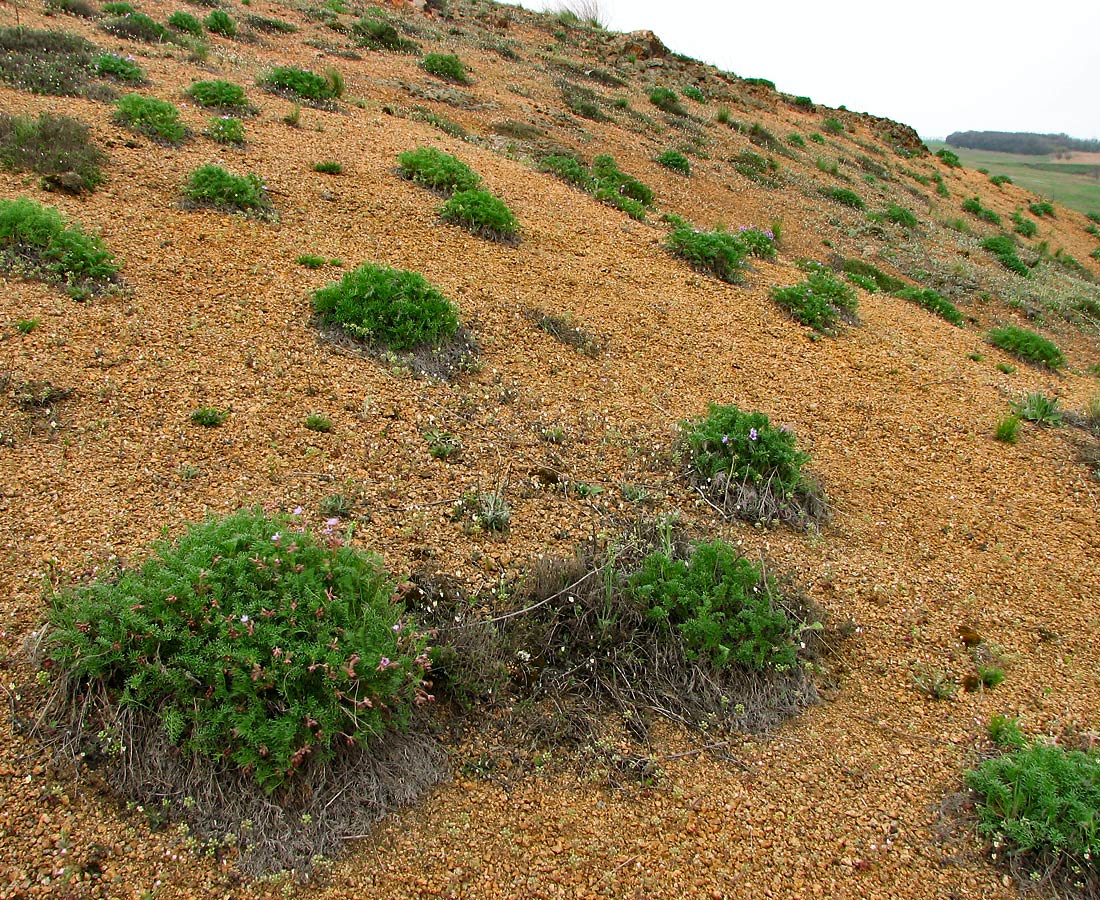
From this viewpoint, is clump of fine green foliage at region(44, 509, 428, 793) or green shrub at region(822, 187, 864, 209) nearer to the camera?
clump of fine green foliage at region(44, 509, 428, 793)

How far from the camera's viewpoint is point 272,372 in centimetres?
456

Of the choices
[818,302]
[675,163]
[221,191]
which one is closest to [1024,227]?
[675,163]

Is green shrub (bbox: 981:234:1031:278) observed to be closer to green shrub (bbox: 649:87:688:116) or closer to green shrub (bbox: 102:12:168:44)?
Result: green shrub (bbox: 649:87:688:116)

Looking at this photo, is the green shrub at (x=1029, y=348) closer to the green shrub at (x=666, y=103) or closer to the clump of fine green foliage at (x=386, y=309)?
the clump of fine green foliage at (x=386, y=309)

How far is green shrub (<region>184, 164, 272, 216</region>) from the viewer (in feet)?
19.8

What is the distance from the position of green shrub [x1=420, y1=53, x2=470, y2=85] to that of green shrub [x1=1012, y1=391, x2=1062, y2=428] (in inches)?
406

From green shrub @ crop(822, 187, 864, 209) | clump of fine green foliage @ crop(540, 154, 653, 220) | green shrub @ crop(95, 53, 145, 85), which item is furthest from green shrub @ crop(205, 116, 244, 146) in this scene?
green shrub @ crop(822, 187, 864, 209)

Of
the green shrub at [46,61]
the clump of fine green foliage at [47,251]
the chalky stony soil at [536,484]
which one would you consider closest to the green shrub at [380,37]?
the chalky stony soil at [536,484]

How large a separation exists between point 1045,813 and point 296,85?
32.9 feet

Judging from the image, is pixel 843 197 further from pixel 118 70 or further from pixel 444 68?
pixel 118 70

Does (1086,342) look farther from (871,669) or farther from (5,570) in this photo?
(5,570)

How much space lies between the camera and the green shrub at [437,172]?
7438 millimetres

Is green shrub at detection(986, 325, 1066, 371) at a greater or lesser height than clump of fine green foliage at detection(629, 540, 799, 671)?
greater

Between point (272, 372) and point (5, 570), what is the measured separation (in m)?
1.90
